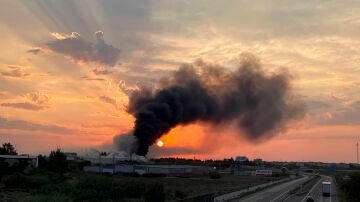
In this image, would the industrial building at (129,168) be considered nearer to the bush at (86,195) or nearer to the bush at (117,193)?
the bush at (117,193)

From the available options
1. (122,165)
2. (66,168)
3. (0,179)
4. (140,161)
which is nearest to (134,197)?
(0,179)

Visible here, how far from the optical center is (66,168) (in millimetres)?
122438

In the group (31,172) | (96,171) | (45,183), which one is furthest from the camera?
(96,171)

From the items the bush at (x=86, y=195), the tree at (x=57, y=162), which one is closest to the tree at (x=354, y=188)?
the bush at (x=86, y=195)

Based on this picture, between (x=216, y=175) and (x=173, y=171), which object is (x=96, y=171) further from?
(x=216, y=175)

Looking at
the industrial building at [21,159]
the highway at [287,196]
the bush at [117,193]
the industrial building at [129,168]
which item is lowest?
the highway at [287,196]

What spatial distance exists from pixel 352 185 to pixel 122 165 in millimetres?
88839

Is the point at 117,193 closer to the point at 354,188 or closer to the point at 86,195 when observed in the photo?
the point at 86,195

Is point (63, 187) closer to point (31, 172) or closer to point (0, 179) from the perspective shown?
point (0, 179)

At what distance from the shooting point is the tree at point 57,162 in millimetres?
116188

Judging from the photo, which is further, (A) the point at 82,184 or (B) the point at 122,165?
(B) the point at 122,165

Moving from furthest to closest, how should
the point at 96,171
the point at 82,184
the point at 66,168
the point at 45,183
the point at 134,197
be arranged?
the point at 96,171, the point at 66,168, the point at 45,183, the point at 82,184, the point at 134,197

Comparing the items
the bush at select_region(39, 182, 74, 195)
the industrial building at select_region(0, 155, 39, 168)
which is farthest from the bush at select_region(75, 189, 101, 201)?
the industrial building at select_region(0, 155, 39, 168)

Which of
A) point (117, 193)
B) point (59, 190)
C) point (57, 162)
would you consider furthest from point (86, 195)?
point (57, 162)
